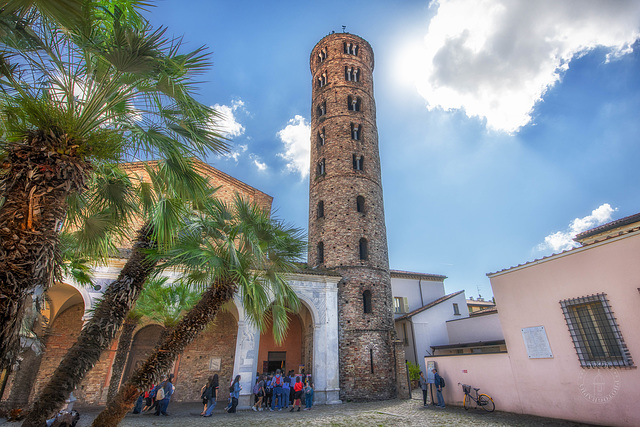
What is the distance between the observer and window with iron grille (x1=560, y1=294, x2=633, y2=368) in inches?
286

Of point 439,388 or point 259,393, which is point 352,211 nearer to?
point 439,388

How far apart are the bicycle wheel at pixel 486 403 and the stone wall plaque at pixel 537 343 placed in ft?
6.78

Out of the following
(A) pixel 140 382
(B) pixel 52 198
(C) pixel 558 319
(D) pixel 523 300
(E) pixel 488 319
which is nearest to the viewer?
(B) pixel 52 198

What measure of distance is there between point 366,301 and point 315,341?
10.9ft

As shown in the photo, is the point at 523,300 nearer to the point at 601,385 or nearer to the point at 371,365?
the point at 601,385

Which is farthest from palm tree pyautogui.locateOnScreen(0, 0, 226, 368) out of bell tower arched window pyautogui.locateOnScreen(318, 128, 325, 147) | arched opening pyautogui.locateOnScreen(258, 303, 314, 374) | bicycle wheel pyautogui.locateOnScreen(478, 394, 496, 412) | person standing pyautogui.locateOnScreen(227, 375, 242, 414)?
bell tower arched window pyautogui.locateOnScreen(318, 128, 325, 147)

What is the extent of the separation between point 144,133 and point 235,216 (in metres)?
3.16

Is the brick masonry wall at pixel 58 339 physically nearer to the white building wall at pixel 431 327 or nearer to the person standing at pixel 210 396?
the person standing at pixel 210 396

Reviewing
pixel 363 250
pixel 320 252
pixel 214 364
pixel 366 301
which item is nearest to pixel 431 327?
pixel 366 301

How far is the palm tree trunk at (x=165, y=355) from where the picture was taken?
17.3ft

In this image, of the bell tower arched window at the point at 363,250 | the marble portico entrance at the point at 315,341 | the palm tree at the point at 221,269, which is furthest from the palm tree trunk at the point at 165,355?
the bell tower arched window at the point at 363,250

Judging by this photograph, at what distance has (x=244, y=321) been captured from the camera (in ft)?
44.1

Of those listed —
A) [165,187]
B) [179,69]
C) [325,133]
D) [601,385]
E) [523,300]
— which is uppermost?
[325,133]

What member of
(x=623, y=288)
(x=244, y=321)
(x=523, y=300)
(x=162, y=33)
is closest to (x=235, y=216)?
(x=162, y=33)
